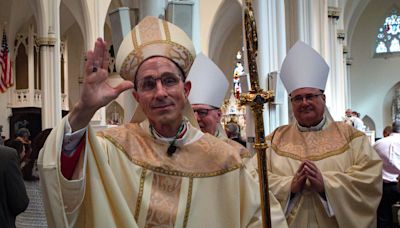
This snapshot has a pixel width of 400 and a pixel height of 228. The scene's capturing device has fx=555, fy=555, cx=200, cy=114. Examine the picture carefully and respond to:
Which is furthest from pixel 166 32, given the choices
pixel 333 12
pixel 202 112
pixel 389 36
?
pixel 389 36

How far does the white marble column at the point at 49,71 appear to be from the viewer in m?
15.7

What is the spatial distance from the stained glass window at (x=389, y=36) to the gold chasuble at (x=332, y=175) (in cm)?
2371

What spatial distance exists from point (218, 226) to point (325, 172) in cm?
146

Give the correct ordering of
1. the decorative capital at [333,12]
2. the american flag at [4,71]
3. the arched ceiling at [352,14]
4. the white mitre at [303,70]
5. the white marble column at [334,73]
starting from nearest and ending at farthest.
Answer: the white mitre at [303,70] < the white marble column at [334,73] < the decorative capital at [333,12] < the american flag at [4,71] < the arched ceiling at [352,14]

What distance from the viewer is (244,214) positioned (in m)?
2.23

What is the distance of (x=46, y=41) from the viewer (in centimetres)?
1571

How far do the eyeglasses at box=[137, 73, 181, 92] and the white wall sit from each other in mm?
24877

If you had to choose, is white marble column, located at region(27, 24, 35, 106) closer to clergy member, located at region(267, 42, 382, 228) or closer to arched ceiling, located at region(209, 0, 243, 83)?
arched ceiling, located at region(209, 0, 243, 83)

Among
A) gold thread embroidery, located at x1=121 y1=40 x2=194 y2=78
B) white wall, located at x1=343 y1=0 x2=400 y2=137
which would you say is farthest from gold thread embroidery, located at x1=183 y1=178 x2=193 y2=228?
white wall, located at x1=343 y1=0 x2=400 y2=137

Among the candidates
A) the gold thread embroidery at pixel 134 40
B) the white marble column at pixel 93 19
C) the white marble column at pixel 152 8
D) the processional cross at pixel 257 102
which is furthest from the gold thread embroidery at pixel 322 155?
the white marble column at pixel 93 19

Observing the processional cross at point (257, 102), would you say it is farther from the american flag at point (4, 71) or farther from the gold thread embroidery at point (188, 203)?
the american flag at point (4, 71)

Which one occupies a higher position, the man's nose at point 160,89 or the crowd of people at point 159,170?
the man's nose at point 160,89

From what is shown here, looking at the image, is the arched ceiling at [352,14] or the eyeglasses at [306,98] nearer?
the eyeglasses at [306,98]

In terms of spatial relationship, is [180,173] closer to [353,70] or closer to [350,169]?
[350,169]
